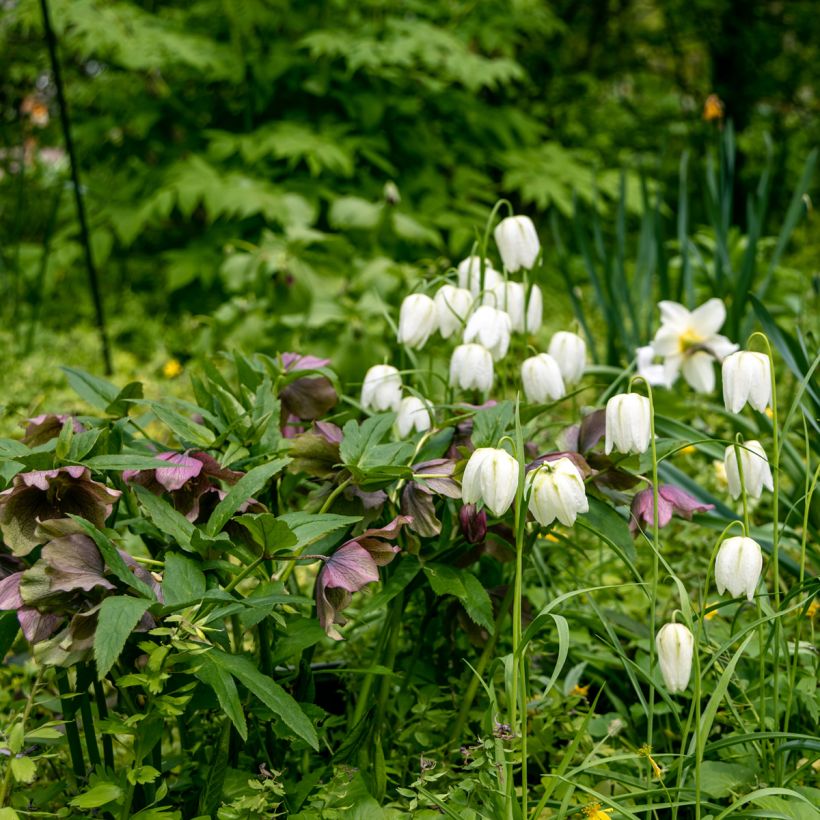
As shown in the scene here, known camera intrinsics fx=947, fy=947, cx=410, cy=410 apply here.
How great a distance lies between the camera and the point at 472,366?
51.7 inches

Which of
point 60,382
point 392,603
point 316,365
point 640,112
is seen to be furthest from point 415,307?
point 640,112

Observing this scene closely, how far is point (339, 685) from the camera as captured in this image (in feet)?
4.77

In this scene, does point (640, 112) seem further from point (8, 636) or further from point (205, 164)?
point (8, 636)

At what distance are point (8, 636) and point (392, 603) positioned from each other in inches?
18.8

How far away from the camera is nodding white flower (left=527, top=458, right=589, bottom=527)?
39.0 inches

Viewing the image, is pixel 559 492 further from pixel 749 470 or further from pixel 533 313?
pixel 533 313

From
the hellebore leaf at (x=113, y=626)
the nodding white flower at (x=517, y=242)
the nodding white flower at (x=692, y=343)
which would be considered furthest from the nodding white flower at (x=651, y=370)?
the hellebore leaf at (x=113, y=626)

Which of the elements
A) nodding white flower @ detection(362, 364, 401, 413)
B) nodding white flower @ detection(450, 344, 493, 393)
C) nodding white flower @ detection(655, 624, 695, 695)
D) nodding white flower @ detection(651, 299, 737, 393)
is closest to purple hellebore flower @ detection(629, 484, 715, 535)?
nodding white flower @ detection(655, 624, 695, 695)

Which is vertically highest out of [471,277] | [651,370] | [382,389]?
[471,277]

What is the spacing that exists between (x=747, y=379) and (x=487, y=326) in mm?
362

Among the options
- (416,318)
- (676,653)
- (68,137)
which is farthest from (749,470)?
(68,137)

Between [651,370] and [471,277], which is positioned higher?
[471,277]

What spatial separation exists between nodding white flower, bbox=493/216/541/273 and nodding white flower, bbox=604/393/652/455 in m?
0.44

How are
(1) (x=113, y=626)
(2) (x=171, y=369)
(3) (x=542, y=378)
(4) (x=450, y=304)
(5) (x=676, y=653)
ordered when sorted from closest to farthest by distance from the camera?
(1) (x=113, y=626) → (5) (x=676, y=653) → (3) (x=542, y=378) → (4) (x=450, y=304) → (2) (x=171, y=369)
